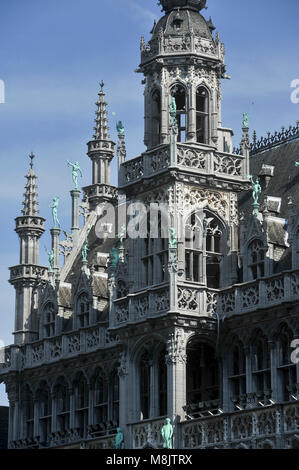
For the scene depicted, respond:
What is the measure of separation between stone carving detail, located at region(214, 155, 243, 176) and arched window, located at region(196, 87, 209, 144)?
1064 mm

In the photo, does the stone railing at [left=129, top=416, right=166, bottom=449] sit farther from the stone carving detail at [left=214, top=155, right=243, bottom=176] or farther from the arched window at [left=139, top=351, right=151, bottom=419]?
the stone carving detail at [left=214, top=155, right=243, bottom=176]

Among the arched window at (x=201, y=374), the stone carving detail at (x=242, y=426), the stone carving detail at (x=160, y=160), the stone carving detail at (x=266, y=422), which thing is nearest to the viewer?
the stone carving detail at (x=266, y=422)

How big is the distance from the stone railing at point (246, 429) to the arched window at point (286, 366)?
1464 mm

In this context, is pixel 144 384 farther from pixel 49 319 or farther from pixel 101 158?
pixel 101 158

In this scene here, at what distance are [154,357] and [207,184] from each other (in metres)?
7.26

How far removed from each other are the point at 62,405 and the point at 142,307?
11545 millimetres

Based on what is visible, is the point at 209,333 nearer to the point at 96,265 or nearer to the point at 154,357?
the point at 154,357

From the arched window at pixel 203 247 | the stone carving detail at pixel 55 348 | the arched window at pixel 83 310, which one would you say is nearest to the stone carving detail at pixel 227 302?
the arched window at pixel 203 247

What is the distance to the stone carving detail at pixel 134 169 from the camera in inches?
2830

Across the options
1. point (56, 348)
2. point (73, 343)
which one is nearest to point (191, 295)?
point (73, 343)

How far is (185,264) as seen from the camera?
6969 centimetres

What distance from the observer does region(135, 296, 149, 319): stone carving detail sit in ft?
229

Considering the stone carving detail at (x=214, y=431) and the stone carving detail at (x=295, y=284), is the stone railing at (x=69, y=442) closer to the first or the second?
the stone carving detail at (x=214, y=431)
